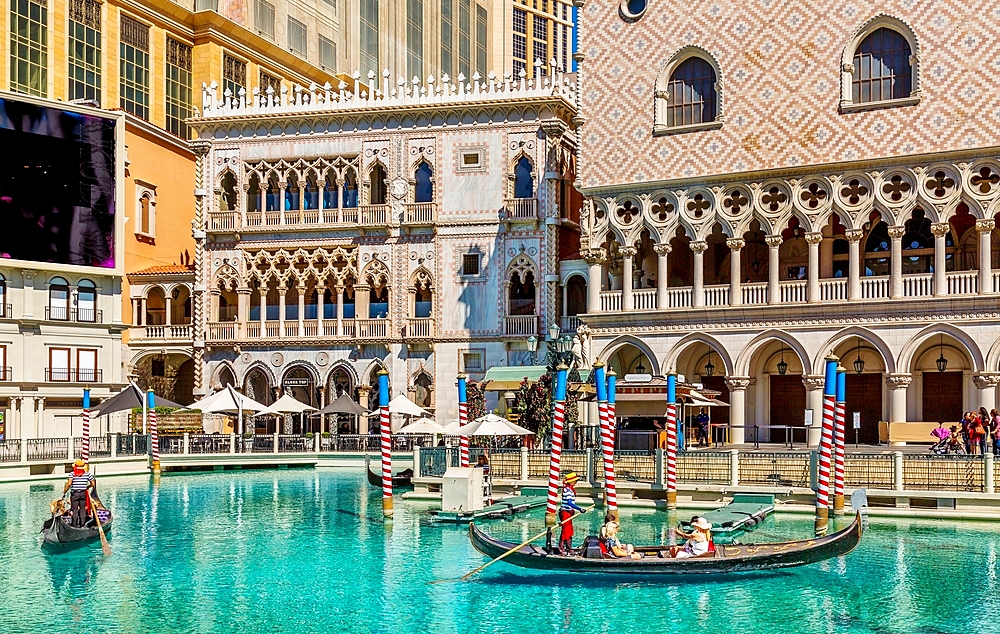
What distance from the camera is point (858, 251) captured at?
38.3m

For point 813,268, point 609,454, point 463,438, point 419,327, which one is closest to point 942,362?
point 813,268

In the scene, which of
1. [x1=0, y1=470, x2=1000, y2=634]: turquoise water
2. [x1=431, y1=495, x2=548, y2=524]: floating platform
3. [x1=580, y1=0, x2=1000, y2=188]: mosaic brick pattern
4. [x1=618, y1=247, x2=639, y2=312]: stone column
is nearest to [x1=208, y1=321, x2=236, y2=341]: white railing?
[x1=580, y1=0, x2=1000, y2=188]: mosaic brick pattern

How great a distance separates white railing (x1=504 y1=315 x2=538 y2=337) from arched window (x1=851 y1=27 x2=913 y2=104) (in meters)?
14.7

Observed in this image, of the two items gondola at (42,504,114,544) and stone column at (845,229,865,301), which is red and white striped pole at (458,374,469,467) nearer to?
gondola at (42,504,114,544)

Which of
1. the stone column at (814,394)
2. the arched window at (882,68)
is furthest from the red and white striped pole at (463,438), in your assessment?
the arched window at (882,68)

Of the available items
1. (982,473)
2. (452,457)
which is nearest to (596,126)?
(452,457)

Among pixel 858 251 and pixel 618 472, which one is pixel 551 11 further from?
pixel 618 472

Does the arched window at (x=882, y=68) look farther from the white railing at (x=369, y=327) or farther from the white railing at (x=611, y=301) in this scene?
the white railing at (x=369, y=327)

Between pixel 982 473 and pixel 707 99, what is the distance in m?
17.2

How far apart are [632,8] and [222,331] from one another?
21011 millimetres

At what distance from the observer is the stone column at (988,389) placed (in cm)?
3631

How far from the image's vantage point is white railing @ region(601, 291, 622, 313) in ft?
137

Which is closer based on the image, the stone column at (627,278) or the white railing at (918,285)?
the white railing at (918,285)

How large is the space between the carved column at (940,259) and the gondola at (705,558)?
17.4 meters
